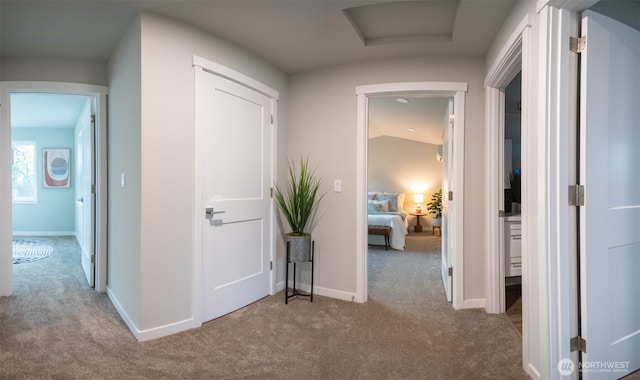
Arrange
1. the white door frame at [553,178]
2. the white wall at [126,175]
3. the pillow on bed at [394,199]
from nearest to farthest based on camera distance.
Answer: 1. the white door frame at [553,178]
2. the white wall at [126,175]
3. the pillow on bed at [394,199]

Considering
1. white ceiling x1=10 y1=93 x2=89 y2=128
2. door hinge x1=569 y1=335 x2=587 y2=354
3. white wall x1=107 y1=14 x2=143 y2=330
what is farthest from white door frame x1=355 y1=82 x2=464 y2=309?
white ceiling x1=10 y1=93 x2=89 y2=128

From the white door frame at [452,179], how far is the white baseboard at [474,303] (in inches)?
0.7

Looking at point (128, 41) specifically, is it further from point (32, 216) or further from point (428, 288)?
point (32, 216)

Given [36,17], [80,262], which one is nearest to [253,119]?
[36,17]

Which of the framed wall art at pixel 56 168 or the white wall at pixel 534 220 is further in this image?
the framed wall art at pixel 56 168

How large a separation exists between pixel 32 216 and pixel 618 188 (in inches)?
342

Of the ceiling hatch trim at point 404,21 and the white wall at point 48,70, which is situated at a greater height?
the ceiling hatch trim at point 404,21

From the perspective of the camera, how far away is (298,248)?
285 centimetres

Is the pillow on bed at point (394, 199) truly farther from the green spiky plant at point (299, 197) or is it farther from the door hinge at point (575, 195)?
the door hinge at point (575, 195)

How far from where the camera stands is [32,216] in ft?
21.6

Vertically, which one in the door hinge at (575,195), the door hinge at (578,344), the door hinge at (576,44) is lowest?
the door hinge at (578,344)

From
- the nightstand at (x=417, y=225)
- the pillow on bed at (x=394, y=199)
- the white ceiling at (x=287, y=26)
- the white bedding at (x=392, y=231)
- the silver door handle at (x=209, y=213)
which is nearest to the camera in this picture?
the white ceiling at (x=287, y=26)

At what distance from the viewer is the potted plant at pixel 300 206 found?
9.37 ft

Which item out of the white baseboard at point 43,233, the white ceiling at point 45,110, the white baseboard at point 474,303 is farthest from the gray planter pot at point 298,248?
the white baseboard at point 43,233
